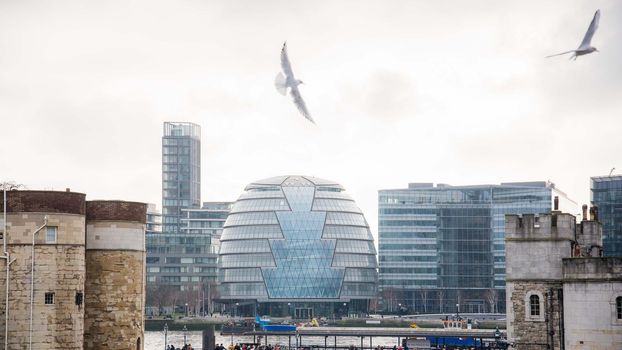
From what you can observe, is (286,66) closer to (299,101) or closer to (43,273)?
(299,101)

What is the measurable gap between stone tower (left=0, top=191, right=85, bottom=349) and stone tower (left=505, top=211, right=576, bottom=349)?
1171 inches

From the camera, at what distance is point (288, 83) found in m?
61.5

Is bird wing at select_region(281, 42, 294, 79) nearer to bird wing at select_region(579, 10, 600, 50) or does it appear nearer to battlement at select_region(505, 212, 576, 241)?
bird wing at select_region(579, 10, 600, 50)

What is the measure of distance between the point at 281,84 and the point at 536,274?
25.3 meters

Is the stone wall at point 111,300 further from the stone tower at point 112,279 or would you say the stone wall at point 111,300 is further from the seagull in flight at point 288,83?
the seagull in flight at point 288,83

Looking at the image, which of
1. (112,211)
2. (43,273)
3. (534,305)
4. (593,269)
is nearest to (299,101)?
(112,211)

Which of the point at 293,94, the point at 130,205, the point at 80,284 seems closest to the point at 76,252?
the point at 80,284

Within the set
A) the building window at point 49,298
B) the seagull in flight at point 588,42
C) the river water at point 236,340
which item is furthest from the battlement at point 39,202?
the river water at point 236,340

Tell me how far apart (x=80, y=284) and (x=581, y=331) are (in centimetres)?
3051

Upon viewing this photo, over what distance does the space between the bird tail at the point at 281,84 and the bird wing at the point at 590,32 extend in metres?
15.4

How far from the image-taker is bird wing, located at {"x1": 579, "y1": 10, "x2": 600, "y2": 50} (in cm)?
6094

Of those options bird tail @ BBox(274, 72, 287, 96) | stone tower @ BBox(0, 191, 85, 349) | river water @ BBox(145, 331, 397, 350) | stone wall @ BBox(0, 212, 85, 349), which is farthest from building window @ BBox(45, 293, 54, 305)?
river water @ BBox(145, 331, 397, 350)

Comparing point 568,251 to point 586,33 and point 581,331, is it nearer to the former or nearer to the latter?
point 581,331

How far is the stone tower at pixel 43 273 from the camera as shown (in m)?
60.9
